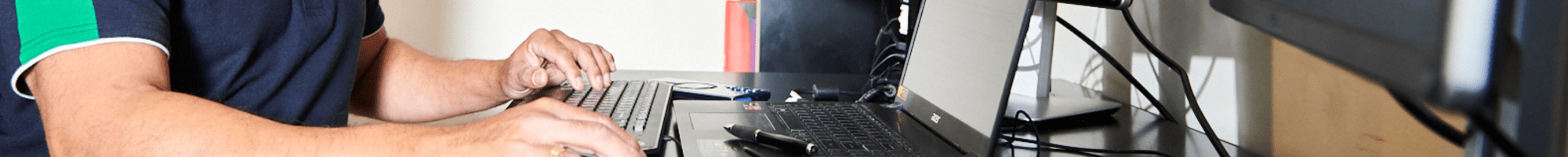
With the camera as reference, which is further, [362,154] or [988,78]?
[988,78]

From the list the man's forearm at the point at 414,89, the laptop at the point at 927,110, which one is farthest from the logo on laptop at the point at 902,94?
the man's forearm at the point at 414,89

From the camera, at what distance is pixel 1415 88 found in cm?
14

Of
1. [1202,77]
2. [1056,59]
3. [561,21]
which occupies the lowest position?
[561,21]

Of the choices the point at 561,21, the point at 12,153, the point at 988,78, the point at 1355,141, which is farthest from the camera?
the point at 561,21

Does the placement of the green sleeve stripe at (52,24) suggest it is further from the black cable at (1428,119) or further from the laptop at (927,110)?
the black cable at (1428,119)

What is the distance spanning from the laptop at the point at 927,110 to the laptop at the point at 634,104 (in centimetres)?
2

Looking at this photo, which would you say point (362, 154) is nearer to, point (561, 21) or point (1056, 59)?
point (1056, 59)

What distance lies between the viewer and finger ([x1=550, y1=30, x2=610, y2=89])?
0.83 metres

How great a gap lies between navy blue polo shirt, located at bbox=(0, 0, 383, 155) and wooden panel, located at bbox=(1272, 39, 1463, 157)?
27.3 inches

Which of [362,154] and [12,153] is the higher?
[362,154]

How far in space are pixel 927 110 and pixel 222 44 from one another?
26.6 inches

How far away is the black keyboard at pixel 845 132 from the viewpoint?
1.96 feet

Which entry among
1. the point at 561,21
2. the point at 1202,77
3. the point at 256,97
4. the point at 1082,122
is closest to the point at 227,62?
the point at 256,97

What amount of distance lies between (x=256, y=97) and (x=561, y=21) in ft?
7.26
